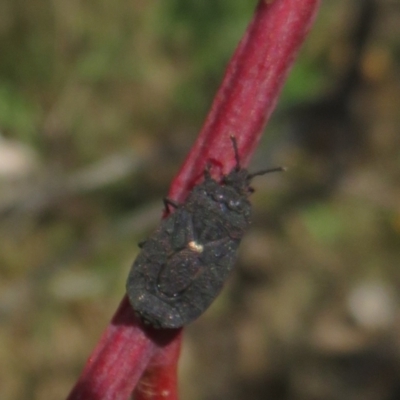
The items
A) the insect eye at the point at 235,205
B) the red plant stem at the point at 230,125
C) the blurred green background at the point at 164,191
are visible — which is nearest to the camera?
the red plant stem at the point at 230,125

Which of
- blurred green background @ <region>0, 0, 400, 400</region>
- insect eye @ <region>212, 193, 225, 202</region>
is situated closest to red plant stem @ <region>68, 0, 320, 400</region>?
insect eye @ <region>212, 193, 225, 202</region>

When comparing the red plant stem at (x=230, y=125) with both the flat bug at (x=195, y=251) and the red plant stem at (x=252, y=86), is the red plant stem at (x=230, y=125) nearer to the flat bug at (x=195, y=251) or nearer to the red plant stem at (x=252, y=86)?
the red plant stem at (x=252, y=86)

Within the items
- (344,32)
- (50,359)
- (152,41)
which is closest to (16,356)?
(50,359)

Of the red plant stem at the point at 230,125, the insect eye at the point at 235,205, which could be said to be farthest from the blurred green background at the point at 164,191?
the red plant stem at the point at 230,125

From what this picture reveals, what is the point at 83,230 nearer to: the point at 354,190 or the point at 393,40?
the point at 354,190

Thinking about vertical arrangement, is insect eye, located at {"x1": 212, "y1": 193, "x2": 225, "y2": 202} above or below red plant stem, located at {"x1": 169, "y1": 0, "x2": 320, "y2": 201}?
below

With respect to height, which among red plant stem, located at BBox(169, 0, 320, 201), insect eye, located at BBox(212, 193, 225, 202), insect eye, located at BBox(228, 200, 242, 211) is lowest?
insect eye, located at BBox(228, 200, 242, 211)

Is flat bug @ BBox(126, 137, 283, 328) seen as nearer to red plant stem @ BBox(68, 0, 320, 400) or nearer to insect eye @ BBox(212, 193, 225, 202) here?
insect eye @ BBox(212, 193, 225, 202)

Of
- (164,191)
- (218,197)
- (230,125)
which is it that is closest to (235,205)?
(218,197)
